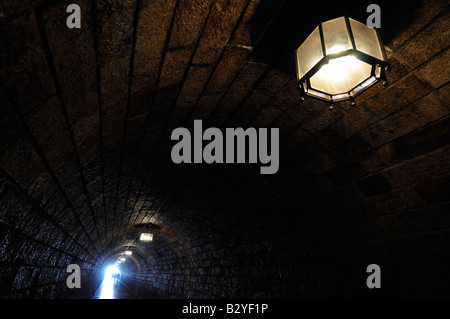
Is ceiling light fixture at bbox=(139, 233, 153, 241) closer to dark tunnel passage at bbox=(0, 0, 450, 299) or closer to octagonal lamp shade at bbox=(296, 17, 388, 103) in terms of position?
dark tunnel passage at bbox=(0, 0, 450, 299)

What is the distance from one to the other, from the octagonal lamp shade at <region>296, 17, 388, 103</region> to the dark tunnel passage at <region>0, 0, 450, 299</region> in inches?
14.2

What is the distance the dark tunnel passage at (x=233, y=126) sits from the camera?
1.71 m

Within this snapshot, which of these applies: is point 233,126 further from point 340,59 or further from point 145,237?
point 145,237

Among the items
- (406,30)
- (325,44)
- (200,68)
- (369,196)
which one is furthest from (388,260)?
(200,68)

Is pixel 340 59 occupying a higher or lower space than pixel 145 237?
higher

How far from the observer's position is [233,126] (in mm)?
3516

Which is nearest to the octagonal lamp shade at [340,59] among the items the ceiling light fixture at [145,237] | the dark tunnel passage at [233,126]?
the dark tunnel passage at [233,126]

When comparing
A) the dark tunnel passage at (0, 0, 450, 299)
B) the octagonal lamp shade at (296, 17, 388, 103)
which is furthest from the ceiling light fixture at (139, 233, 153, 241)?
the octagonal lamp shade at (296, 17, 388, 103)

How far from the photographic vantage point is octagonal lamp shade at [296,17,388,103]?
5.40 feet

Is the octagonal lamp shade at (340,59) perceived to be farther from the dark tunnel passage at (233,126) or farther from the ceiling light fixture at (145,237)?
the ceiling light fixture at (145,237)

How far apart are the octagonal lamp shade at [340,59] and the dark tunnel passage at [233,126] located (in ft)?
1.18

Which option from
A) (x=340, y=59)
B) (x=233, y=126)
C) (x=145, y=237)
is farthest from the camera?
(x=145, y=237)

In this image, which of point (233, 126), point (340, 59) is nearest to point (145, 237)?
point (233, 126)

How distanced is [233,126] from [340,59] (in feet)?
6.20
